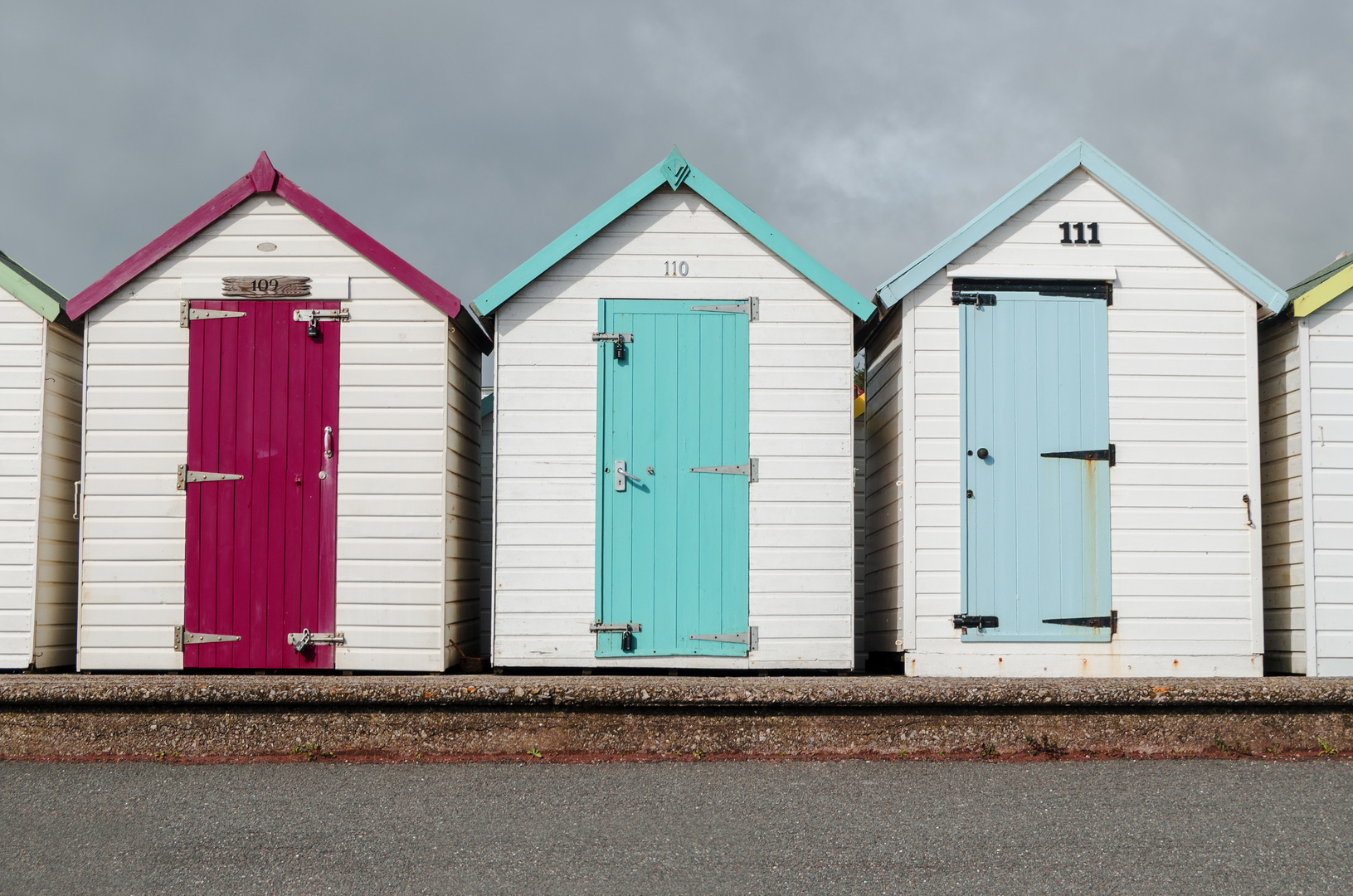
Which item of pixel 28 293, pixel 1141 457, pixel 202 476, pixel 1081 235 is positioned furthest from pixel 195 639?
pixel 1081 235

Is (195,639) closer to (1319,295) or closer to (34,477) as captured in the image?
(34,477)

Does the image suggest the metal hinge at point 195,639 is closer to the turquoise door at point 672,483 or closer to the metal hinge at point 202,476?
the metal hinge at point 202,476

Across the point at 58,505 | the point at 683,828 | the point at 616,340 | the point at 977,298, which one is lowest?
the point at 683,828

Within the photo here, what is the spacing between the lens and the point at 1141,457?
665cm

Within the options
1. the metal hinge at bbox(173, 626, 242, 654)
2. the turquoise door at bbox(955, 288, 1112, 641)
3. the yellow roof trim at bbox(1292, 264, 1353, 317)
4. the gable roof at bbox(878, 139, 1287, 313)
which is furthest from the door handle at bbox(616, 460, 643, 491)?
the yellow roof trim at bbox(1292, 264, 1353, 317)

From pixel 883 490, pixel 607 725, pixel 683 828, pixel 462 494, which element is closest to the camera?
pixel 683 828

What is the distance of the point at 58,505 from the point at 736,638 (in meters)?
4.75

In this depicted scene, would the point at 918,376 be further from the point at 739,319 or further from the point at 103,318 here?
the point at 103,318

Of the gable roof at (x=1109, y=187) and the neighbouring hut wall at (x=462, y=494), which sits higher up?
the gable roof at (x=1109, y=187)

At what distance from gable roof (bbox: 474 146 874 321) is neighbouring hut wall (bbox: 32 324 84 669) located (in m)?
3.22

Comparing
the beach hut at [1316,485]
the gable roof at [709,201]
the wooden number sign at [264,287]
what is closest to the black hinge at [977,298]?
the gable roof at [709,201]

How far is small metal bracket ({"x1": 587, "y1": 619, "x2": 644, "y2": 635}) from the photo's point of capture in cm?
658

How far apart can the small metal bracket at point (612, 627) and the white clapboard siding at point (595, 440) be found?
65mm

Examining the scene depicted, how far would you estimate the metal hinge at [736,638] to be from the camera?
6.59m
